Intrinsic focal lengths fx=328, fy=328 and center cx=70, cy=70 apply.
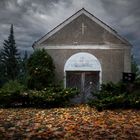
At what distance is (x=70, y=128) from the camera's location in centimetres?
Answer: 1059

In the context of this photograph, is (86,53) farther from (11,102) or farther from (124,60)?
(11,102)

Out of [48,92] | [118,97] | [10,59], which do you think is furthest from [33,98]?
[10,59]

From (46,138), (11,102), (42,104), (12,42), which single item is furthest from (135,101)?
(12,42)

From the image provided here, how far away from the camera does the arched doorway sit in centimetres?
2358

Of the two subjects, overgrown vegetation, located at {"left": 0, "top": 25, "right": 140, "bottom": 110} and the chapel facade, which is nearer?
overgrown vegetation, located at {"left": 0, "top": 25, "right": 140, "bottom": 110}

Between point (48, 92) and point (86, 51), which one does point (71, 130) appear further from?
point (86, 51)

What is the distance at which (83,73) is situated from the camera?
77.9 feet

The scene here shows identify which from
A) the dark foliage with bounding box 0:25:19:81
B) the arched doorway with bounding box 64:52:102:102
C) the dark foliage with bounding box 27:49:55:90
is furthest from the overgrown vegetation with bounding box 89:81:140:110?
the dark foliage with bounding box 0:25:19:81

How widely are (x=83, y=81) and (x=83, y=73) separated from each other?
0.58m

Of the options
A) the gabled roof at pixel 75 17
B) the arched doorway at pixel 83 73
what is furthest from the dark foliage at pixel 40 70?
the arched doorway at pixel 83 73

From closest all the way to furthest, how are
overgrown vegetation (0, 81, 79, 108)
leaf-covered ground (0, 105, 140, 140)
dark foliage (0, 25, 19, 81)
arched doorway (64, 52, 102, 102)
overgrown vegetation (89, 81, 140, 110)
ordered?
leaf-covered ground (0, 105, 140, 140) < overgrown vegetation (89, 81, 140, 110) < overgrown vegetation (0, 81, 79, 108) < arched doorway (64, 52, 102, 102) < dark foliage (0, 25, 19, 81)

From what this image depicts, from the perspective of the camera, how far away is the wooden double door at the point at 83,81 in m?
23.7

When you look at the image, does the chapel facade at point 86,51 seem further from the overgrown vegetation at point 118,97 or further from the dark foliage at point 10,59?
the dark foliage at point 10,59

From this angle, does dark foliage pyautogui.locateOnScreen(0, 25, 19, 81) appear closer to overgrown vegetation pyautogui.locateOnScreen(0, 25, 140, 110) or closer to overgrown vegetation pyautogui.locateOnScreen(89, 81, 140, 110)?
overgrown vegetation pyautogui.locateOnScreen(0, 25, 140, 110)
